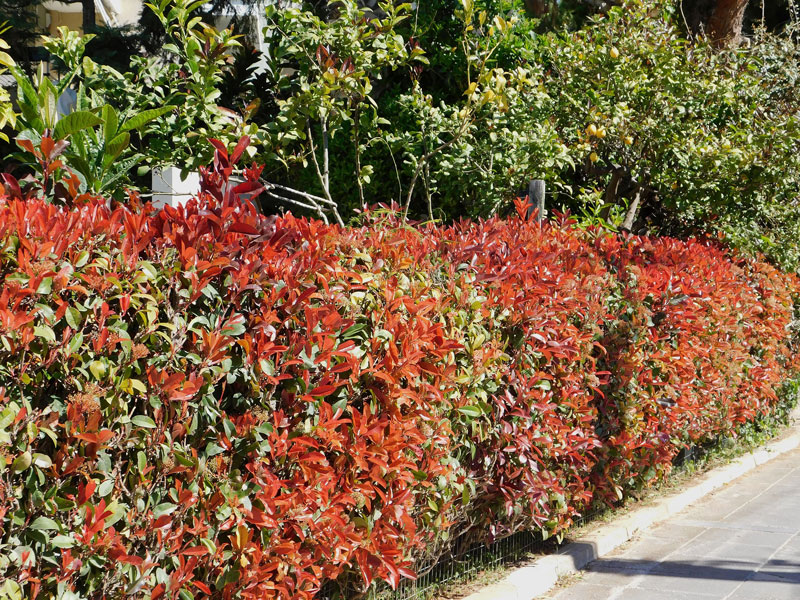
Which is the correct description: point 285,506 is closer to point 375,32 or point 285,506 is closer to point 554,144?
point 375,32

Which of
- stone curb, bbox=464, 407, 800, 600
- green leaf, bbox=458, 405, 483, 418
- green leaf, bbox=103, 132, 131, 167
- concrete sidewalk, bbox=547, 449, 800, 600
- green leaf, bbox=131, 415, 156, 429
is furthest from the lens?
concrete sidewalk, bbox=547, 449, 800, 600

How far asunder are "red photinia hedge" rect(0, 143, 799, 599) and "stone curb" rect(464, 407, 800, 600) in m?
0.29

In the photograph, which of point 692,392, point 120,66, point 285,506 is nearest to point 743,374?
point 692,392

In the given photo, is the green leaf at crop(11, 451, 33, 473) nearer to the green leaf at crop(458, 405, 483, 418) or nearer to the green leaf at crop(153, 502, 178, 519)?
the green leaf at crop(153, 502, 178, 519)

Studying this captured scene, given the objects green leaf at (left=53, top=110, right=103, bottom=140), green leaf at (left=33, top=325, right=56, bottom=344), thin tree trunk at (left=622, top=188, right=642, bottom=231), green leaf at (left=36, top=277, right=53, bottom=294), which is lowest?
thin tree trunk at (left=622, top=188, right=642, bottom=231)

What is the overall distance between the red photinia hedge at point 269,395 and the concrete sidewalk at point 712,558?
0.52 meters

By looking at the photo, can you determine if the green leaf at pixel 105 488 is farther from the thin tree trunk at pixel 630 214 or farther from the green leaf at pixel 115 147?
the thin tree trunk at pixel 630 214

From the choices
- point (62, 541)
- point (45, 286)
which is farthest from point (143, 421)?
point (45, 286)

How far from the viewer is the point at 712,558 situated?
628cm

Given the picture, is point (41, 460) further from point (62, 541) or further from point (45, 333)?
point (45, 333)

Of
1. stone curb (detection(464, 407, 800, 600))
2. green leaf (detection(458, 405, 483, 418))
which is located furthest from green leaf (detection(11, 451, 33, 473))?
stone curb (detection(464, 407, 800, 600))

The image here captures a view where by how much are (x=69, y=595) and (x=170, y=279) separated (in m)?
1.14

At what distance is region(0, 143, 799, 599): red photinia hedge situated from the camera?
280cm

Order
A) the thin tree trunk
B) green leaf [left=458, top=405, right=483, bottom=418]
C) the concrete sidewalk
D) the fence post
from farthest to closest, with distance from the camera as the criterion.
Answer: the thin tree trunk → the fence post → the concrete sidewalk → green leaf [left=458, top=405, right=483, bottom=418]
